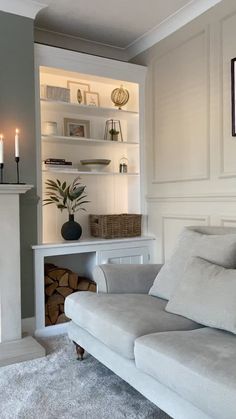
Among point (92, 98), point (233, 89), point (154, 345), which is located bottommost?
point (154, 345)

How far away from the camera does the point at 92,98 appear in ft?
11.6

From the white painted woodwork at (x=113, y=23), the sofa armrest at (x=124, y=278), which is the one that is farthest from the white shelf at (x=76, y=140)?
the sofa armrest at (x=124, y=278)

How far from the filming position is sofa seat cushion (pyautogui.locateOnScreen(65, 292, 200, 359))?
5.85ft

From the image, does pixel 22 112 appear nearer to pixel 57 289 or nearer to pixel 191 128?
pixel 191 128

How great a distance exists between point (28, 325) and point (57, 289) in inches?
15.0

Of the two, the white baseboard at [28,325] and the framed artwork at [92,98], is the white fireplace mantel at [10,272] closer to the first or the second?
the white baseboard at [28,325]

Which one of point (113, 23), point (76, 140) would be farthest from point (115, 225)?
point (113, 23)

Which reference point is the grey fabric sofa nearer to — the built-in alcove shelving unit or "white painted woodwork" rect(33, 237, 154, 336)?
"white painted woodwork" rect(33, 237, 154, 336)

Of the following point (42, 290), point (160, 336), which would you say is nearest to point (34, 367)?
point (42, 290)

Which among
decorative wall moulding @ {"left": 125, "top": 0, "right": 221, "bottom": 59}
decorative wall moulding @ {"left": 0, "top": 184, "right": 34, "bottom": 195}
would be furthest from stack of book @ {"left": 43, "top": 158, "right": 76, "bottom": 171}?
decorative wall moulding @ {"left": 125, "top": 0, "right": 221, "bottom": 59}

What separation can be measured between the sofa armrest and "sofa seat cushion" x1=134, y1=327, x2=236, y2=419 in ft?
2.41

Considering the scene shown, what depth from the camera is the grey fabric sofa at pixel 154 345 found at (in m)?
1.34

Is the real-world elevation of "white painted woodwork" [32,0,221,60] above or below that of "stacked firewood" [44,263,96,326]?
above

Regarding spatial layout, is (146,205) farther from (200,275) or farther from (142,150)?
(200,275)
